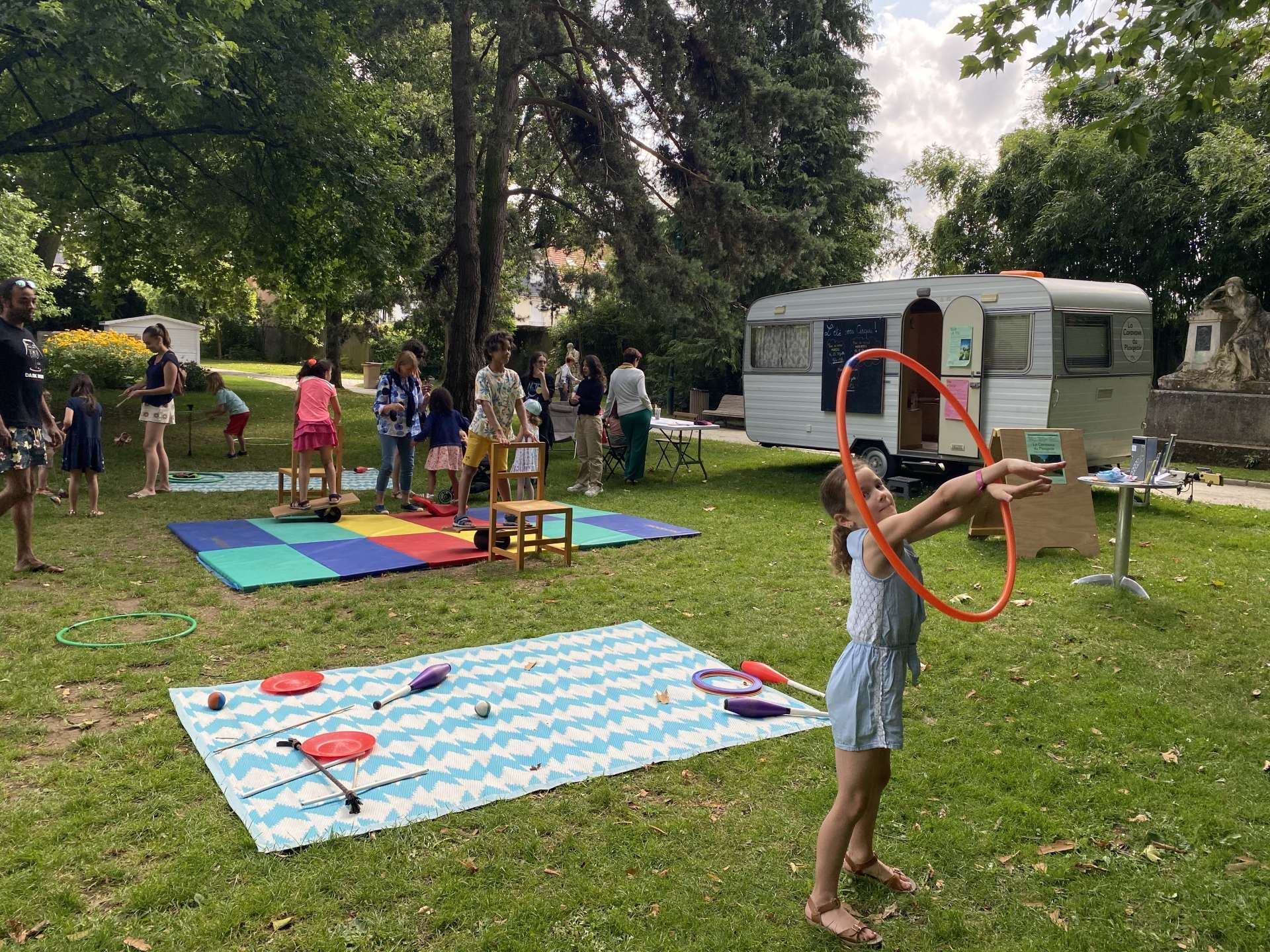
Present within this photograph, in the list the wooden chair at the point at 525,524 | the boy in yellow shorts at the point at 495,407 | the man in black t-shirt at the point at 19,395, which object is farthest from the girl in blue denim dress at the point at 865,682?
the man in black t-shirt at the point at 19,395

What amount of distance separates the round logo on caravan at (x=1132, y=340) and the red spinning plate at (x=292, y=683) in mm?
10541

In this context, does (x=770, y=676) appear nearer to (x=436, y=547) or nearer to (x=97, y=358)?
(x=436, y=547)

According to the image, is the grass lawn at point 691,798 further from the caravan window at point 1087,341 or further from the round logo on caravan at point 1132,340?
the round logo on caravan at point 1132,340

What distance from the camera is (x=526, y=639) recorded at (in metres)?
5.99

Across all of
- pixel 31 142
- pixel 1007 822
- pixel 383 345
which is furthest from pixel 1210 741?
pixel 383 345

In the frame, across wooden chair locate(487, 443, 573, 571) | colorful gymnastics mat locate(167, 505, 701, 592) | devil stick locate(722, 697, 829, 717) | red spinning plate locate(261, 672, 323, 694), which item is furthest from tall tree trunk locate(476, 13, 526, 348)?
devil stick locate(722, 697, 829, 717)

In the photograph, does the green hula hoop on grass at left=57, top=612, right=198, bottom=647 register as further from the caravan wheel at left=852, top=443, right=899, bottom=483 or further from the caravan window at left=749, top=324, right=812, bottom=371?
the caravan window at left=749, top=324, right=812, bottom=371

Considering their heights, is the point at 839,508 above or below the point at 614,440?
above

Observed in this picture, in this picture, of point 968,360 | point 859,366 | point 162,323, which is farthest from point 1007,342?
point 162,323

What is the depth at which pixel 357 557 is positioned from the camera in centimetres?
812

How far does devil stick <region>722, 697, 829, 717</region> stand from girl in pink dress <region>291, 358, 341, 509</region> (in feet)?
19.6

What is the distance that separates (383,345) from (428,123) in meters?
18.7

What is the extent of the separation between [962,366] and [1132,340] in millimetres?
2257

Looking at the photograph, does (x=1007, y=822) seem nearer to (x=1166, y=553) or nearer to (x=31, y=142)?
(x=1166, y=553)
